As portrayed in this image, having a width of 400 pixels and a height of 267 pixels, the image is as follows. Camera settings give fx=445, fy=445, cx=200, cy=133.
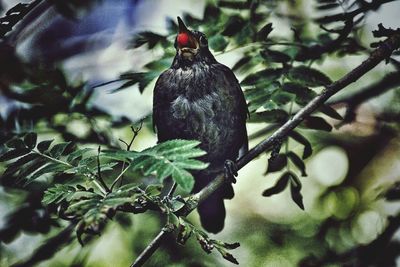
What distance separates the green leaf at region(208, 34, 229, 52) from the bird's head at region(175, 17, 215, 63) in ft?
0.40

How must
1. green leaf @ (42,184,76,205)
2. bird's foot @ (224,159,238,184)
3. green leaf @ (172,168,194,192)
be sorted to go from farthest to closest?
bird's foot @ (224,159,238,184) → green leaf @ (42,184,76,205) → green leaf @ (172,168,194,192)

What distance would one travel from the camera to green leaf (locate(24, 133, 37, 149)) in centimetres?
110

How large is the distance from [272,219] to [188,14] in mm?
1263

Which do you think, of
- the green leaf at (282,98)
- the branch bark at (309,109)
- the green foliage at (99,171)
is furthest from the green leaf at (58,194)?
the green leaf at (282,98)

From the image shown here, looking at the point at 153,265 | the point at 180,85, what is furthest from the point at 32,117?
the point at 153,265

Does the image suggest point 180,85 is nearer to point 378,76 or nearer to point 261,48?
point 261,48

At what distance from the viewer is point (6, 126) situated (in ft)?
5.09

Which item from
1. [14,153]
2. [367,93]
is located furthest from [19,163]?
[367,93]

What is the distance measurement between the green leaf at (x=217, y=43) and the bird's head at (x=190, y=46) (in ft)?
0.40

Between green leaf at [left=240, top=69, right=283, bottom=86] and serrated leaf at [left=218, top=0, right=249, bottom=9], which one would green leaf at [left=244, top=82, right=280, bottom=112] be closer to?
green leaf at [left=240, top=69, right=283, bottom=86]

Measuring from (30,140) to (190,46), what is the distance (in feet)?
1.53

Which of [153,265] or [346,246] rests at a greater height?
[153,265]

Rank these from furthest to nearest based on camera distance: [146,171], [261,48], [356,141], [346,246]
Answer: [356,141]
[346,246]
[261,48]
[146,171]

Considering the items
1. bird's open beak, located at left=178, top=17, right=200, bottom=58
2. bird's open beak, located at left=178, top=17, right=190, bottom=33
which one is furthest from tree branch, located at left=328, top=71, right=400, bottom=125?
bird's open beak, located at left=178, top=17, right=190, bottom=33
